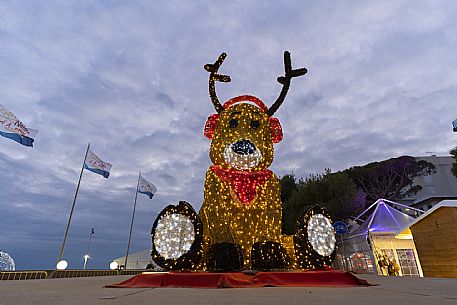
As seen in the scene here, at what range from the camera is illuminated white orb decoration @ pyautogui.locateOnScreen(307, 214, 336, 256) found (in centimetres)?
421

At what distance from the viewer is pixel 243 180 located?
511cm

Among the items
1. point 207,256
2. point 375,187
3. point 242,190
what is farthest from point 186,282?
point 375,187

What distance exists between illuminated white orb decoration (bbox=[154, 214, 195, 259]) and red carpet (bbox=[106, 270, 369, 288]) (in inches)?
16.9

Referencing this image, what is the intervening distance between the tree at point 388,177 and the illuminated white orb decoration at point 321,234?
74.5 ft

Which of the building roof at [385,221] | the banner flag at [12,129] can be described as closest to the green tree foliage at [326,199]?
the building roof at [385,221]

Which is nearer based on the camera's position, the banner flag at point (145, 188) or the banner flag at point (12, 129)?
the banner flag at point (12, 129)

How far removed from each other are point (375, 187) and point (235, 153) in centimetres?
2421

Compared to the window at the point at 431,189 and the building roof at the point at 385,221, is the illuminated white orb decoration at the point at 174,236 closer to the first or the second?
the building roof at the point at 385,221

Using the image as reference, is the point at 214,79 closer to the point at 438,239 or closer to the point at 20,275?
the point at 20,275

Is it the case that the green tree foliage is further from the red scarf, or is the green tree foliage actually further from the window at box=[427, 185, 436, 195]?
the window at box=[427, 185, 436, 195]

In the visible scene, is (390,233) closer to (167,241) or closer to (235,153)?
(235,153)

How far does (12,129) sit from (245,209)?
10.2 m

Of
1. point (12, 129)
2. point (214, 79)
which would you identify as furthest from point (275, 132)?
point (12, 129)

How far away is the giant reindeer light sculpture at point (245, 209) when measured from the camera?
158 inches
